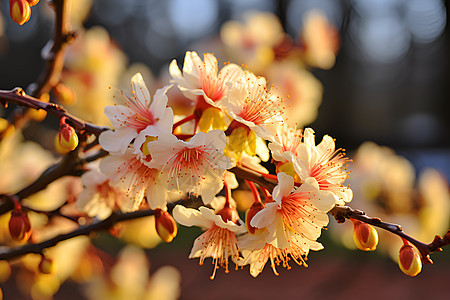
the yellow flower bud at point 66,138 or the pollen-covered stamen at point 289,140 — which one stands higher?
the yellow flower bud at point 66,138

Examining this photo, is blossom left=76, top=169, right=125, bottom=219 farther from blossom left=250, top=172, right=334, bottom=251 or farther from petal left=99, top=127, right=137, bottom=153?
blossom left=250, top=172, right=334, bottom=251

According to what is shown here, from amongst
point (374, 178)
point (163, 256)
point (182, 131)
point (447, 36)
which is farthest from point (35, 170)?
point (447, 36)

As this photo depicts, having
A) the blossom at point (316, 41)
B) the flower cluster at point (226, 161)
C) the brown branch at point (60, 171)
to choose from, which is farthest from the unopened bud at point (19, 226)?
the blossom at point (316, 41)

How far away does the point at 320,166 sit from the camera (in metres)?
0.82

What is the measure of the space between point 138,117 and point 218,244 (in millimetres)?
297

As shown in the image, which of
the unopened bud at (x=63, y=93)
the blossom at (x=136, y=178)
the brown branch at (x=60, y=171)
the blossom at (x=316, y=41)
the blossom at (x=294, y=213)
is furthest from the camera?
the blossom at (x=316, y=41)

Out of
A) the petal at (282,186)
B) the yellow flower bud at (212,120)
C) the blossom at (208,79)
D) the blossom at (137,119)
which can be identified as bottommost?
the petal at (282,186)

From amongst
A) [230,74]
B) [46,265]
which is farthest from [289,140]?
[46,265]

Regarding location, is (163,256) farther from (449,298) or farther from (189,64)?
(189,64)

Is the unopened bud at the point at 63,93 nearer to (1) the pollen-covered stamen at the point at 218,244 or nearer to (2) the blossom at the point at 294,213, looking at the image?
(1) the pollen-covered stamen at the point at 218,244

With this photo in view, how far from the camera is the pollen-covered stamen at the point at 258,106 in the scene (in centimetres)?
82

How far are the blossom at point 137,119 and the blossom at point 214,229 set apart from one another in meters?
0.15

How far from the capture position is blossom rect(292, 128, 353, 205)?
765mm

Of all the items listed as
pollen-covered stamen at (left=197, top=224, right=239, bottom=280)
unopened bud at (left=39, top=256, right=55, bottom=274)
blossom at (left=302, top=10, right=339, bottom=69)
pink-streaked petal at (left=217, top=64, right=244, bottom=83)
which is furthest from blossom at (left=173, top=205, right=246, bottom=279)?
Answer: blossom at (left=302, top=10, right=339, bottom=69)
